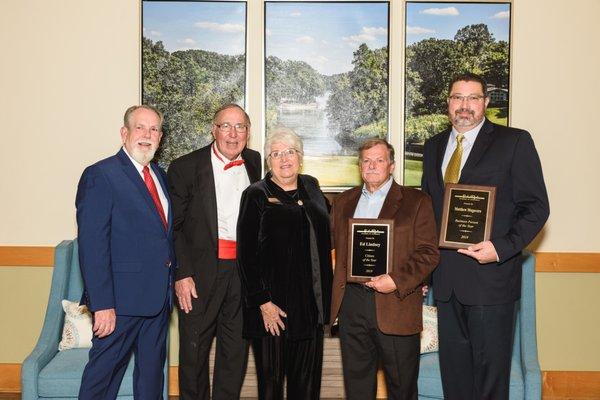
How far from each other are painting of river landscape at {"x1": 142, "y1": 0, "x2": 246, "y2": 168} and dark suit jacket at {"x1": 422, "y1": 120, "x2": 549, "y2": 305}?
2.01m

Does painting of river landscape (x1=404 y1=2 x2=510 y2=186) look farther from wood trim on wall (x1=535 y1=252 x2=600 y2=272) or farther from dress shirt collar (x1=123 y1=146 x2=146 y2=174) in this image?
dress shirt collar (x1=123 y1=146 x2=146 y2=174)

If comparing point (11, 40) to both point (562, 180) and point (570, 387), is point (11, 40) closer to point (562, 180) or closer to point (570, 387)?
point (562, 180)

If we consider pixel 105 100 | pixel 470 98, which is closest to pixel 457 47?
pixel 470 98

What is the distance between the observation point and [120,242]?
306cm

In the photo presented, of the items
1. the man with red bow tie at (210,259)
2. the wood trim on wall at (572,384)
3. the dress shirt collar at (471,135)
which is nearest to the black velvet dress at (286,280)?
the man with red bow tie at (210,259)

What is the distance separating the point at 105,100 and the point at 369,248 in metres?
2.41

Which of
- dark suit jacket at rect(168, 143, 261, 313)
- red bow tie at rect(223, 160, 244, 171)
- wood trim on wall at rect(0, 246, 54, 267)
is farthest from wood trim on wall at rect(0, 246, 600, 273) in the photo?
red bow tie at rect(223, 160, 244, 171)

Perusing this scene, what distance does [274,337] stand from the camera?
313cm

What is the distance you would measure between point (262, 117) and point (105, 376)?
213cm

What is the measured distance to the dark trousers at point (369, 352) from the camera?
306 cm

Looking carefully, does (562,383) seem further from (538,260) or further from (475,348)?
(475,348)

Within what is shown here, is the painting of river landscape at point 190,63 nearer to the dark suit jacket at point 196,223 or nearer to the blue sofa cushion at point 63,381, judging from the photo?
the dark suit jacket at point 196,223

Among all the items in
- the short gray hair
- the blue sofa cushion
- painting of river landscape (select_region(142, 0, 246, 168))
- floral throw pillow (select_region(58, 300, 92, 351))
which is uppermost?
painting of river landscape (select_region(142, 0, 246, 168))

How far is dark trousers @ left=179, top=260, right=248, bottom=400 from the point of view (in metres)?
3.49
